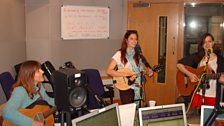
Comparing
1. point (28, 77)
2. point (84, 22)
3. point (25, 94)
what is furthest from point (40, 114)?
point (84, 22)

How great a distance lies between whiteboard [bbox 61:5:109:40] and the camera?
5.59 metres

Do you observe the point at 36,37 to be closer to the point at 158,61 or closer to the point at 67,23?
the point at 67,23

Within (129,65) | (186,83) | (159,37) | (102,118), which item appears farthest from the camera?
(159,37)

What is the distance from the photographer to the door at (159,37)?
6078 mm

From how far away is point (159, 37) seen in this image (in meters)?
6.16

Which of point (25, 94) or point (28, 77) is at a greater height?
point (28, 77)

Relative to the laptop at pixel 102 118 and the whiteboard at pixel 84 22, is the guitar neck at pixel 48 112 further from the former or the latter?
the whiteboard at pixel 84 22

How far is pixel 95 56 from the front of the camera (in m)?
6.00

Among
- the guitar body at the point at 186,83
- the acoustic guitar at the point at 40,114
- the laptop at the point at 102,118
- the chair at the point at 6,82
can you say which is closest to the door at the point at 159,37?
the guitar body at the point at 186,83

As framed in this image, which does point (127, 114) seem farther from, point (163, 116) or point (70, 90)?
point (70, 90)

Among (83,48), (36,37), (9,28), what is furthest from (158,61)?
(9,28)

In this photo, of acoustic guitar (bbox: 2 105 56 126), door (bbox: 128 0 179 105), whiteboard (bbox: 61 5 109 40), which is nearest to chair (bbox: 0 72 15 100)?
acoustic guitar (bbox: 2 105 56 126)

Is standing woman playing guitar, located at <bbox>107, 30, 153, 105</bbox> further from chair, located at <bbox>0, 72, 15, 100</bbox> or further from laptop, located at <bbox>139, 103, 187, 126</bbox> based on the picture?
laptop, located at <bbox>139, 103, 187, 126</bbox>

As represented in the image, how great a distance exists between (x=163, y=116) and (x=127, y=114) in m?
0.26
